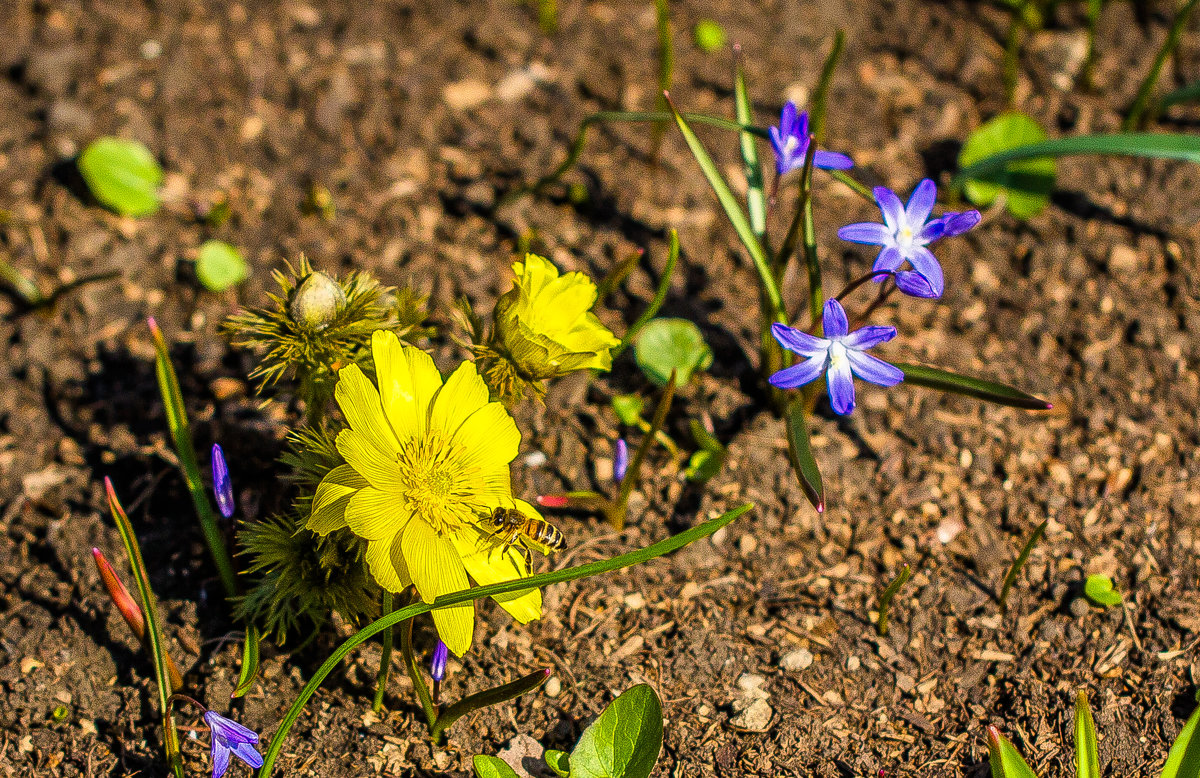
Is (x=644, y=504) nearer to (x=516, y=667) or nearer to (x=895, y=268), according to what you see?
(x=516, y=667)

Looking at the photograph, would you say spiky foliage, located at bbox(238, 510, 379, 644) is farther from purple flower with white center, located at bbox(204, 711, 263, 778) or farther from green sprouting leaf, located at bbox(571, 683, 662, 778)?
green sprouting leaf, located at bbox(571, 683, 662, 778)

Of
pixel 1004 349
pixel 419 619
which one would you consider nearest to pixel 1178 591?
pixel 1004 349

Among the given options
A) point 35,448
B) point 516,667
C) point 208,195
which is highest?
point 208,195

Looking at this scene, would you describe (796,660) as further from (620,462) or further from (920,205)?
(920,205)

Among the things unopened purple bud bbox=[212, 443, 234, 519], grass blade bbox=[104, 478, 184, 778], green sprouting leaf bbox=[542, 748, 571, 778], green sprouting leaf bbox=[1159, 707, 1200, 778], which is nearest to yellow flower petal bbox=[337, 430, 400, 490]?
unopened purple bud bbox=[212, 443, 234, 519]

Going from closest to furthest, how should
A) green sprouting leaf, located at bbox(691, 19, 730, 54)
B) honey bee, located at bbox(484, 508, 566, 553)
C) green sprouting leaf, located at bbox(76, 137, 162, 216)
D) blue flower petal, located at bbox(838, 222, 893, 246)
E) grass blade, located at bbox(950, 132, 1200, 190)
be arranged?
honey bee, located at bbox(484, 508, 566, 553) → blue flower petal, located at bbox(838, 222, 893, 246) → grass blade, located at bbox(950, 132, 1200, 190) → green sprouting leaf, located at bbox(76, 137, 162, 216) → green sprouting leaf, located at bbox(691, 19, 730, 54)

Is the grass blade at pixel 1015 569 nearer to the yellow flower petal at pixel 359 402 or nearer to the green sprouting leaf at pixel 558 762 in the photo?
the green sprouting leaf at pixel 558 762

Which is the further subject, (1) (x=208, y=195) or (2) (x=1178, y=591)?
(1) (x=208, y=195)
